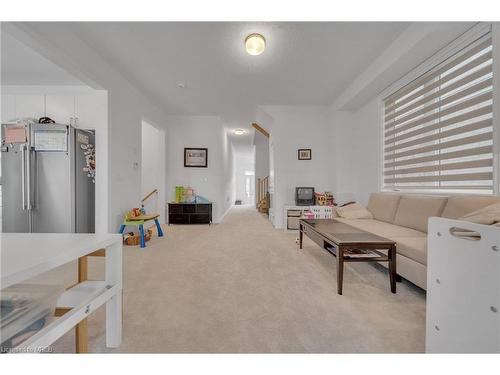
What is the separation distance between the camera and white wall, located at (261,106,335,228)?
15.2 feet

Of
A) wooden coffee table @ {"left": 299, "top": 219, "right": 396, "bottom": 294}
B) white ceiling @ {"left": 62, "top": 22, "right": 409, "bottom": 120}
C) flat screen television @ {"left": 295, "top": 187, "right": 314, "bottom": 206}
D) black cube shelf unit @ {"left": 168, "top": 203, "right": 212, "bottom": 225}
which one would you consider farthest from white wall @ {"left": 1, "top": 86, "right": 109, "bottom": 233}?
flat screen television @ {"left": 295, "top": 187, "right": 314, "bottom": 206}

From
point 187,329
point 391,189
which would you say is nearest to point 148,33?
point 187,329

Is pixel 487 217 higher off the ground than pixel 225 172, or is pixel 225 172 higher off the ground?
pixel 225 172

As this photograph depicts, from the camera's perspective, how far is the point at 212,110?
4859mm

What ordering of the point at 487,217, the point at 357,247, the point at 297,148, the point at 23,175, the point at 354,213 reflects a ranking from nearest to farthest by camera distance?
the point at 487,217 → the point at 357,247 → the point at 23,175 → the point at 354,213 → the point at 297,148

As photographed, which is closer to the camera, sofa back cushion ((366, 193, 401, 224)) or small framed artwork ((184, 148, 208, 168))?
sofa back cushion ((366, 193, 401, 224))

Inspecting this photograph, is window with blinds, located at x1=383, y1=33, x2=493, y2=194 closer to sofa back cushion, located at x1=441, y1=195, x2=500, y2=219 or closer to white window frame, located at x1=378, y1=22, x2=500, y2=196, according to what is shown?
white window frame, located at x1=378, y1=22, x2=500, y2=196

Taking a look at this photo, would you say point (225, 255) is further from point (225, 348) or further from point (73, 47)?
Result: point (73, 47)

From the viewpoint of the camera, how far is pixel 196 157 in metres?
5.23

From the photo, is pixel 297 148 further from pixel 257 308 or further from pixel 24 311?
pixel 24 311

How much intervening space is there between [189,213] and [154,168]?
1.49m

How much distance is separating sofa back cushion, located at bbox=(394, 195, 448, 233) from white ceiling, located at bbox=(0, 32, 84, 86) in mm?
4532

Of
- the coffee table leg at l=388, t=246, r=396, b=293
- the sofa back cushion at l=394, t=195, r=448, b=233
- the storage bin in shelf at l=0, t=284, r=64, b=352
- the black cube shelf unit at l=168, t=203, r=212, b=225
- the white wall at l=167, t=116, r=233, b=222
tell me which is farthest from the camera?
the white wall at l=167, t=116, r=233, b=222

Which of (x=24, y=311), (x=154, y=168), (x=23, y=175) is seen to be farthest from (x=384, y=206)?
(x=154, y=168)
